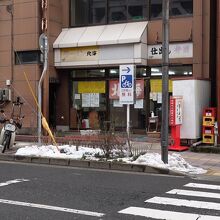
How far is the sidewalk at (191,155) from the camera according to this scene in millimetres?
13300

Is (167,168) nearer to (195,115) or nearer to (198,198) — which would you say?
(198,198)

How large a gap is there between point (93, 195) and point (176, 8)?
1218 centimetres

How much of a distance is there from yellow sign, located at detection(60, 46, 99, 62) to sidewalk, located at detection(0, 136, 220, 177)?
4307 millimetres

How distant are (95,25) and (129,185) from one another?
12318 millimetres

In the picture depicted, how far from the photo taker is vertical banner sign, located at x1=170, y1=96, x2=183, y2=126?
53.8ft

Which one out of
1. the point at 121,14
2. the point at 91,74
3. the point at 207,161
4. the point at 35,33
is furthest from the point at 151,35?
the point at 207,161

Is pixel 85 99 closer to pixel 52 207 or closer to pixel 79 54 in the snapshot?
pixel 79 54

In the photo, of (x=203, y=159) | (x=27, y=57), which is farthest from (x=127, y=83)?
(x=27, y=57)

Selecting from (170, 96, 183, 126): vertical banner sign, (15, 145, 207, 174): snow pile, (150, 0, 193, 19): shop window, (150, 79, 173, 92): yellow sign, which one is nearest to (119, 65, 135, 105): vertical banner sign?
(15, 145, 207, 174): snow pile

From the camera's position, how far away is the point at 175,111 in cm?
1641

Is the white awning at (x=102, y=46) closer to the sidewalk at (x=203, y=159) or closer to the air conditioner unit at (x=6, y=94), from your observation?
the air conditioner unit at (x=6, y=94)

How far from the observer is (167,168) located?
40.8 ft

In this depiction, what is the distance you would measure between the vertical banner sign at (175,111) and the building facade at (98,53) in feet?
5.38

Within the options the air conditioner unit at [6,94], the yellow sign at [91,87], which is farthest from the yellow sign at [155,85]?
the air conditioner unit at [6,94]
